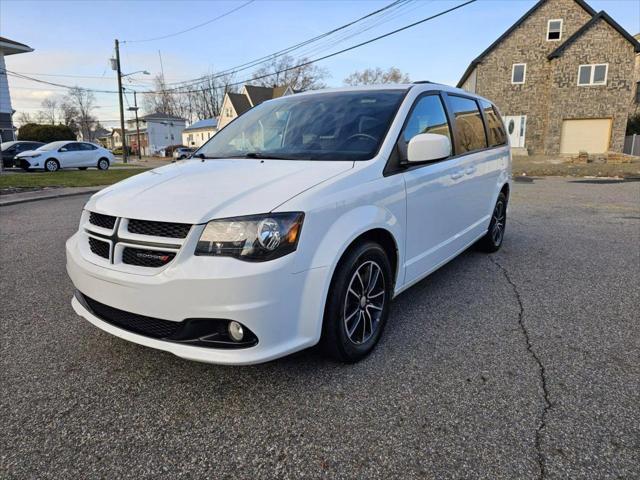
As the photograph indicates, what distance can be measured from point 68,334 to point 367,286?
2.18 metres

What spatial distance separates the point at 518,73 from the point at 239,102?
105 ft

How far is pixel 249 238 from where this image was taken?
2.14 meters

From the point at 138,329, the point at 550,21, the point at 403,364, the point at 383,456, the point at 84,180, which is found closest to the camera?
the point at 383,456

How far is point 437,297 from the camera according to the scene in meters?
3.85

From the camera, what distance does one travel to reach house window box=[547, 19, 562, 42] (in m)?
27.5

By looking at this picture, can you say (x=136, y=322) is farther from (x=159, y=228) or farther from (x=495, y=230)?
(x=495, y=230)

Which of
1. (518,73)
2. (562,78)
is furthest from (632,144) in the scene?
(518,73)

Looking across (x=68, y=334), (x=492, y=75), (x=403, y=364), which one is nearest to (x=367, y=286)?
(x=403, y=364)

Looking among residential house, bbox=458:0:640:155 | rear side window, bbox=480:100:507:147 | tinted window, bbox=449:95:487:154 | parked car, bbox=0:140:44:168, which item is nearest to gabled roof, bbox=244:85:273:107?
residential house, bbox=458:0:640:155

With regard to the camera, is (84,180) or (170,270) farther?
(84,180)

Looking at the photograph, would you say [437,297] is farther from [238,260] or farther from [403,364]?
[238,260]

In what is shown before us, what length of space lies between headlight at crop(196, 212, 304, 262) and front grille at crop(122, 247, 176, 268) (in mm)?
200

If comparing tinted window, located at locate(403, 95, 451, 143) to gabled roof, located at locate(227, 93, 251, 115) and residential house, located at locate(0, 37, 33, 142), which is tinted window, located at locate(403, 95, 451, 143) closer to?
residential house, located at locate(0, 37, 33, 142)

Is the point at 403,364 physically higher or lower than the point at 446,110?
lower
